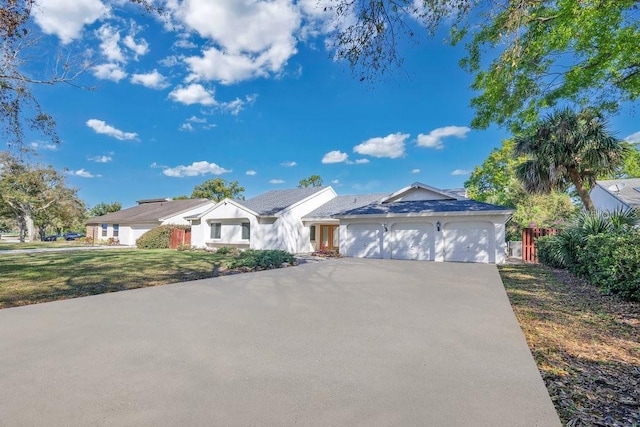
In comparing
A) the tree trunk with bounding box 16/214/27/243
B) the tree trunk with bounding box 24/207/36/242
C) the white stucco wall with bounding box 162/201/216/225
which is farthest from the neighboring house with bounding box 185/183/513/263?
the tree trunk with bounding box 16/214/27/243

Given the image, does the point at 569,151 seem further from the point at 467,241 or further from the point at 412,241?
the point at 412,241

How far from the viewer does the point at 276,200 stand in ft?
80.8

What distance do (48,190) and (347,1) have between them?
40.3 metres

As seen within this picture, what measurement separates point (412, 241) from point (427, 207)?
2038mm

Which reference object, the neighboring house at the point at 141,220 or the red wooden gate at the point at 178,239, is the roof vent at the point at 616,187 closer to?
the red wooden gate at the point at 178,239

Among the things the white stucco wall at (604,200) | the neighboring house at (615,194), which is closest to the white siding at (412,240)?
the neighboring house at (615,194)

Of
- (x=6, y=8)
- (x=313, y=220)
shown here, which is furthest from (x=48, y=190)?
(x=6, y=8)

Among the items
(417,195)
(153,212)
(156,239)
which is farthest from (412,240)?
(153,212)

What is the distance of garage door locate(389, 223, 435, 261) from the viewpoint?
1666 cm

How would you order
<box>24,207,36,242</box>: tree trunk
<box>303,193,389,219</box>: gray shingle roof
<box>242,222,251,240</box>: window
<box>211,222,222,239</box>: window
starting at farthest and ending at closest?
<box>24,207,36,242</box>: tree trunk < <box>211,222,222,239</box>: window < <box>242,222,251,240</box>: window < <box>303,193,389,219</box>: gray shingle roof

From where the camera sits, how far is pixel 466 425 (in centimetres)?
241

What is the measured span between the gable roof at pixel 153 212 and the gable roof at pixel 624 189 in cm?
3313

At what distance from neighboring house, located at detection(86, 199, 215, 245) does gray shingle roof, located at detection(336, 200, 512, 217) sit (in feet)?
57.3

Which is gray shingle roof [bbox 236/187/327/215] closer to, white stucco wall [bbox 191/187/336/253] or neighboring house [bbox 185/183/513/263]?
neighboring house [bbox 185/183/513/263]
